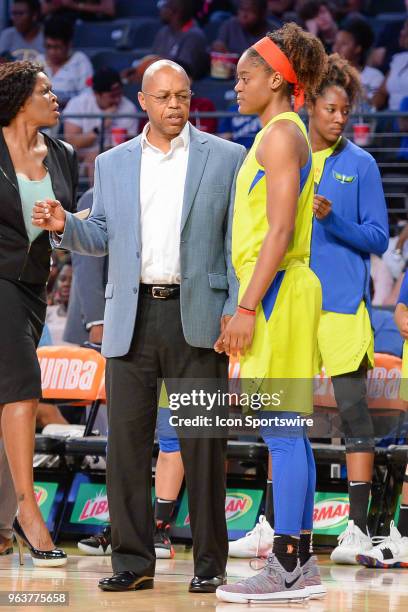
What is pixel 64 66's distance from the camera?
1206 centimetres

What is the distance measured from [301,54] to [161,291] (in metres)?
1.00

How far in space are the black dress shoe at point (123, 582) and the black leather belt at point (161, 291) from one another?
1.03 metres

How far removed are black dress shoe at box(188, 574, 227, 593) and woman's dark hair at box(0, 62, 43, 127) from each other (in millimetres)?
2275

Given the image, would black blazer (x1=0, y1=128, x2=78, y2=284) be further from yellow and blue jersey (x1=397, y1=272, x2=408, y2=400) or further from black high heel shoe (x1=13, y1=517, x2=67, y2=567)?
yellow and blue jersey (x1=397, y1=272, x2=408, y2=400)

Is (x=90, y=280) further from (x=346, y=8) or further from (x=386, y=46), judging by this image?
(x=346, y=8)

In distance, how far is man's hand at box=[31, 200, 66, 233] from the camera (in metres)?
4.28

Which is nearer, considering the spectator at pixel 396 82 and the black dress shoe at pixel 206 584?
the black dress shoe at pixel 206 584

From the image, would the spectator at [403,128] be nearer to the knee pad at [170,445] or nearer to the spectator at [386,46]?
the spectator at [386,46]

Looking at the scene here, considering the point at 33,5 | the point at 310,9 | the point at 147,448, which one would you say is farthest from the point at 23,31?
the point at 147,448

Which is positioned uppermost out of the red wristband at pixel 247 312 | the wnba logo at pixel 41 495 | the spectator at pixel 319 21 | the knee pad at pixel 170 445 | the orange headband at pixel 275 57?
the spectator at pixel 319 21

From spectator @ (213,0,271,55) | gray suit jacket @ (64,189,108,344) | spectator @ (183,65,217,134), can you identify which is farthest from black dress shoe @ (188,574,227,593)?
spectator @ (213,0,271,55)

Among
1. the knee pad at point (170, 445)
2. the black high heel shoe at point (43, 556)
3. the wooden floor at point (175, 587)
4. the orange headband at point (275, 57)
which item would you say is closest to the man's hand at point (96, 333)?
the knee pad at point (170, 445)

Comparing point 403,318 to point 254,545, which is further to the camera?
point 254,545

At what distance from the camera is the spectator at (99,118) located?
10.6 m
